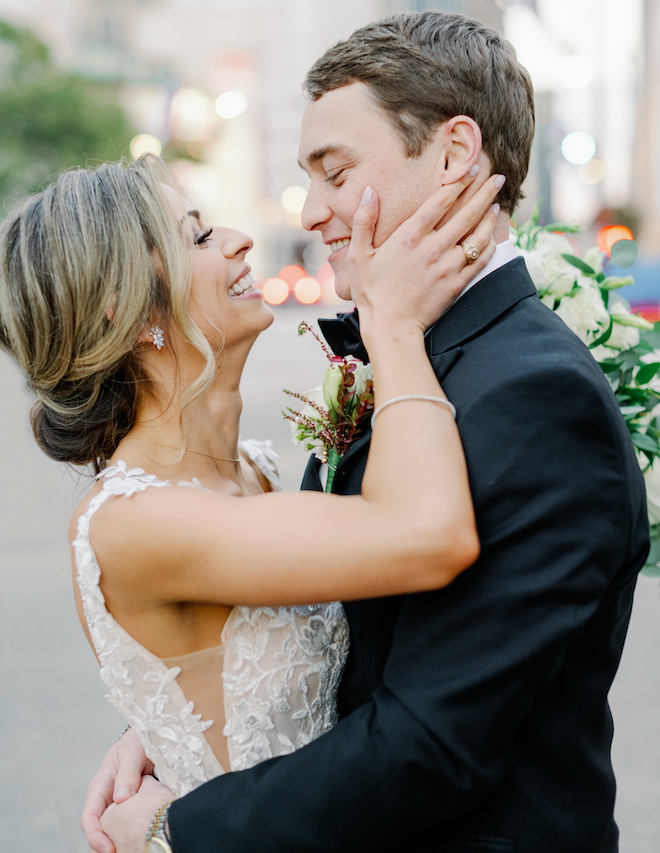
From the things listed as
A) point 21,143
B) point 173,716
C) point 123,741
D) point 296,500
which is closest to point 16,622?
point 123,741

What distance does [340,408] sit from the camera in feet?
6.41

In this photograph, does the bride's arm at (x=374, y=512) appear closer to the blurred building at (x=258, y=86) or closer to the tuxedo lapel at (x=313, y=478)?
the tuxedo lapel at (x=313, y=478)

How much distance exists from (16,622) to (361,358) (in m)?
4.70

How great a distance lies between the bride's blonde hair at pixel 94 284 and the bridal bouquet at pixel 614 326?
0.98m

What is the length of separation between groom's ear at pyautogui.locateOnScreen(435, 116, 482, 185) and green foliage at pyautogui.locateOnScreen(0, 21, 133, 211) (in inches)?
1102

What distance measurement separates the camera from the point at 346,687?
1996 millimetres

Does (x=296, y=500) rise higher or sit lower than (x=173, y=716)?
higher

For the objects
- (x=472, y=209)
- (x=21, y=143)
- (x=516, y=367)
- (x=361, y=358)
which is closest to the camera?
(x=516, y=367)

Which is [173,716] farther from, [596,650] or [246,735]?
[596,650]

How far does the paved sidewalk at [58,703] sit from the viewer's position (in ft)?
13.0

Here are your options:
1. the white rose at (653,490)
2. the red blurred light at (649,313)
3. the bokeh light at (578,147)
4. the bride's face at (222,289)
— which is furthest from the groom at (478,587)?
the bokeh light at (578,147)

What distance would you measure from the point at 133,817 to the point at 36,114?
30.8 meters

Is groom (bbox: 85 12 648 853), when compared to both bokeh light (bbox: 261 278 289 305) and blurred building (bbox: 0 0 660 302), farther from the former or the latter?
blurred building (bbox: 0 0 660 302)

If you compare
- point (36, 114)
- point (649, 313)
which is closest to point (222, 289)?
point (649, 313)
